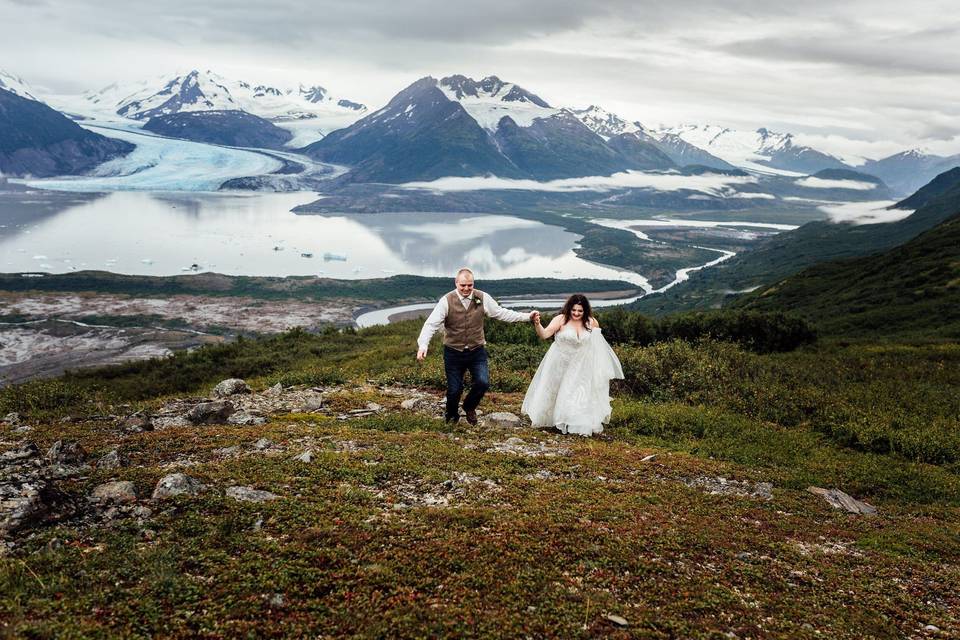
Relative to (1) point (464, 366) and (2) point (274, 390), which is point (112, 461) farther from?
(2) point (274, 390)

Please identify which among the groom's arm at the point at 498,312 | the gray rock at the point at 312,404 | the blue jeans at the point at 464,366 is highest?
the groom's arm at the point at 498,312

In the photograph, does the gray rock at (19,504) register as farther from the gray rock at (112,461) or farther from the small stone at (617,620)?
the small stone at (617,620)

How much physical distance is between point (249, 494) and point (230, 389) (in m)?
11.4

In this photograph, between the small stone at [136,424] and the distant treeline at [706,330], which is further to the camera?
the distant treeline at [706,330]

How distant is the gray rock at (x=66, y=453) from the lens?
31.2 feet

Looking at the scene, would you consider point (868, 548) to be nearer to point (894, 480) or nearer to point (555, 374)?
point (894, 480)

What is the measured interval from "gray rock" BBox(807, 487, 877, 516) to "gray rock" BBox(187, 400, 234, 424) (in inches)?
512

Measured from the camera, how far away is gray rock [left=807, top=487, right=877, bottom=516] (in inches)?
429

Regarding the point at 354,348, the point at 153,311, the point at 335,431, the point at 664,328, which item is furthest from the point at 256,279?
the point at 335,431

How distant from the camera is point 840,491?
11.7m

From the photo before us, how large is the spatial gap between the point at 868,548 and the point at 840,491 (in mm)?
2922

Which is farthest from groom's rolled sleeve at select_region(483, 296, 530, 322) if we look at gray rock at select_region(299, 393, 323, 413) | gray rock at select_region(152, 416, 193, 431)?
gray rock at select_region(152, 416, 193, 431)

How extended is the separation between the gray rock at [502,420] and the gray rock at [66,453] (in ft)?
27.4

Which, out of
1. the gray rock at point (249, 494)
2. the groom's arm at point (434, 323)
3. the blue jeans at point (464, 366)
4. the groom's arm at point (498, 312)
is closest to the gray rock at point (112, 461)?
the gray rock at point (249, 494)
